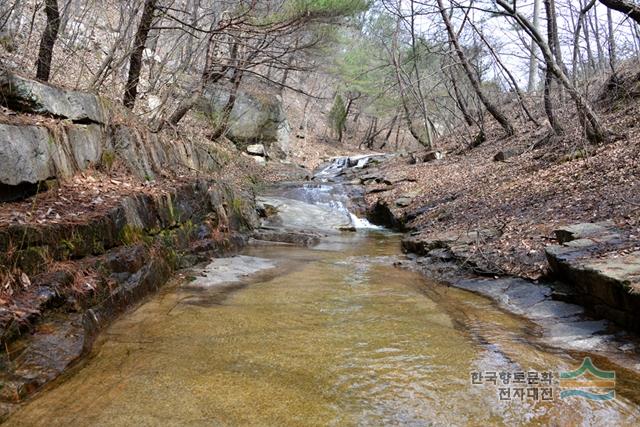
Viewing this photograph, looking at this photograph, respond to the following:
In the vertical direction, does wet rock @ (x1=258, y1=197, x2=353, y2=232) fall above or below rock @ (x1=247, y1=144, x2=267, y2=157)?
below

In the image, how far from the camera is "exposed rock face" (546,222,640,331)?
371 cm

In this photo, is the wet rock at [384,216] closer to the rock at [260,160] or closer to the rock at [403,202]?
the rock at [403,202]

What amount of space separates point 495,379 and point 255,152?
19426 millimetres

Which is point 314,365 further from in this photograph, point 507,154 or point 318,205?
point 507,154

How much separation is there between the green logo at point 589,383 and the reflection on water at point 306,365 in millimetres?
93

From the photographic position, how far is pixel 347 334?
3.94m

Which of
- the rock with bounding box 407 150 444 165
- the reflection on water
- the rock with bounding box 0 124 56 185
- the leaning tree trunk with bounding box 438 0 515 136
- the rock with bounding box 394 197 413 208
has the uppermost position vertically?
the leaning tree trunk with bounding box 438 0 515 136

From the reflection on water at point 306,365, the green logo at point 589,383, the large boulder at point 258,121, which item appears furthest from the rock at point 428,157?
the green logo at point 589,383

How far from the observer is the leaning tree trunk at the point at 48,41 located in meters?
Result: 6.52

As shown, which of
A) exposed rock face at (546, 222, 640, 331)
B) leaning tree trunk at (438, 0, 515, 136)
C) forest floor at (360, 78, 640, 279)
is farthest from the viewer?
leaning tree trunk at (438, 0, 515, 136)

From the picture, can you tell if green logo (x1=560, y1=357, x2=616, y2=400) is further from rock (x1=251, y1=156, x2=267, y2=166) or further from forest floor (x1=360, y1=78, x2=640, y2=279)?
rock (x1=251, y1=156, x2=267, y2=166)

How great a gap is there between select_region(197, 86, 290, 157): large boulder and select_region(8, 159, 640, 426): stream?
16577mm

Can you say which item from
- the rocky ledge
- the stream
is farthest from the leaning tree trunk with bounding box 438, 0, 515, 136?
the rocky ledge

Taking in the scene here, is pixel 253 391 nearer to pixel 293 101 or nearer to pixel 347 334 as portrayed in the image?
pixel 347 334
